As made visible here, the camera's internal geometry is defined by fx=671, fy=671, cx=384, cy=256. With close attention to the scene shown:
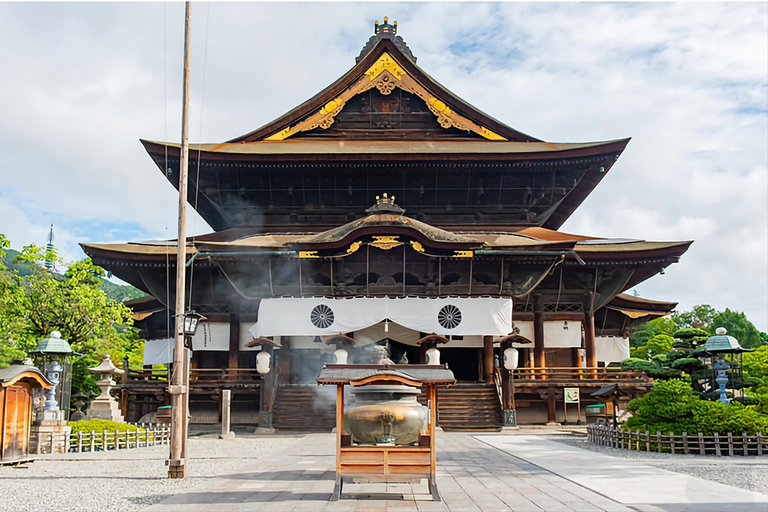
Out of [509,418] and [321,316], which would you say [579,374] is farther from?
[321,316]

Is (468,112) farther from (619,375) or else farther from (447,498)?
(447,498)

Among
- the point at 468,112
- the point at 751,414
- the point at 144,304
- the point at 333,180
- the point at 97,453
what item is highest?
the point at 468,112

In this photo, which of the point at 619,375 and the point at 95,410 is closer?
the point at 95,410

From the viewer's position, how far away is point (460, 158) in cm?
2720

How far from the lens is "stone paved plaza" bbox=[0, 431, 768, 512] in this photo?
28.6 feet

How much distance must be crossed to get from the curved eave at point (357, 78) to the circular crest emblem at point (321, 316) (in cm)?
999

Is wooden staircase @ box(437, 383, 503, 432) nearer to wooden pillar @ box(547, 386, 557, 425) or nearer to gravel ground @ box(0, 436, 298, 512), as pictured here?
wooden pillar @ box(547, 386, 557, 425)

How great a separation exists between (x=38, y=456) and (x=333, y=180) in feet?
53.8

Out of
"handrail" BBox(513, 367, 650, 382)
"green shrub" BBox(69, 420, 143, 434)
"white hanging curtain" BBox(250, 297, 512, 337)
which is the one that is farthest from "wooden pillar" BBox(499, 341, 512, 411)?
"green shrub" BBox(69, 420, 143, 434)

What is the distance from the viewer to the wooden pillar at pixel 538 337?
2575cm

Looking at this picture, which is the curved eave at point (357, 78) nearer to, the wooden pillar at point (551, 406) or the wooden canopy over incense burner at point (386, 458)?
the wooden pillar at point (551, 406)

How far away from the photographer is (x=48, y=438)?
54.4ft

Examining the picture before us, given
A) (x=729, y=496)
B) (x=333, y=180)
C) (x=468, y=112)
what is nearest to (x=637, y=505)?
(x=729, y=496)

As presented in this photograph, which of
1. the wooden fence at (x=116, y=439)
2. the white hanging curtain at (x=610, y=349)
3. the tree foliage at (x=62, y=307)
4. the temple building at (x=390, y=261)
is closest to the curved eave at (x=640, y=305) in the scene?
the temple building at (x=390, y=261)
